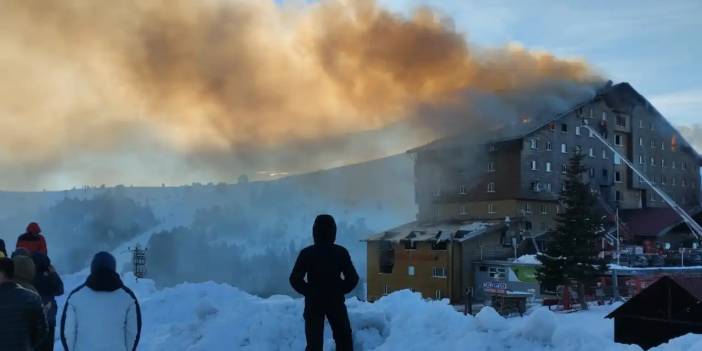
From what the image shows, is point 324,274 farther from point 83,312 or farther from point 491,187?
point 491,187

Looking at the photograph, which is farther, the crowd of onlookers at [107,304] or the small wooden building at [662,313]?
the small wooden building at [662,313]

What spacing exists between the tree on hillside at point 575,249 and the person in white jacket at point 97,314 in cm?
2993

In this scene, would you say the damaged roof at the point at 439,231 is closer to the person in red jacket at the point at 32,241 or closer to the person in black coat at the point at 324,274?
the person in red jacket at the point at 32,241

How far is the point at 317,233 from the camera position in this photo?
741 cm

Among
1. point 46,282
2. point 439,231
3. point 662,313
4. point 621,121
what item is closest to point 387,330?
point 46,282

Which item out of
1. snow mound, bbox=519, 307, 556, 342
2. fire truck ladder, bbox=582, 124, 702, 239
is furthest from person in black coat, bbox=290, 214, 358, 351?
fire truck ladder, bbox=582, 124, 702, 239

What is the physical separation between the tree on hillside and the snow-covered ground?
21.5m

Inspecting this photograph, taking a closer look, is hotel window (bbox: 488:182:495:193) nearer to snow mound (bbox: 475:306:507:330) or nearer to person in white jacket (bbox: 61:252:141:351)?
snow mound (bbox: 475:306:507:330)

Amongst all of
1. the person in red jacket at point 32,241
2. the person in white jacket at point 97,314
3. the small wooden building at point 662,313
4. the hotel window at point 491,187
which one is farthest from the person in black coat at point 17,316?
the hotel window at point 491,187

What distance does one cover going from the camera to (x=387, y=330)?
11773mm

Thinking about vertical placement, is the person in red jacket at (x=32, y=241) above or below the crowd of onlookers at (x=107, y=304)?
above

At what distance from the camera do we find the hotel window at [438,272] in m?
44.8

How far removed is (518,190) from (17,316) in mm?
44829

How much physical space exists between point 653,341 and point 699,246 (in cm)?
3651
